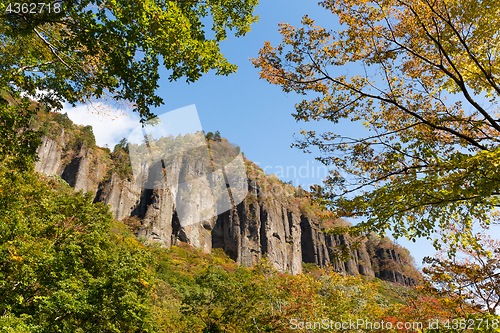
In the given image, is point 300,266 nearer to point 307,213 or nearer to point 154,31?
point 307,213

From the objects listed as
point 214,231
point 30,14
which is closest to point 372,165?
point 30,14

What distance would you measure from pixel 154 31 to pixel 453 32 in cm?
558

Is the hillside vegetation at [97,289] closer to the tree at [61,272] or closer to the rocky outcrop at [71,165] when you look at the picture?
the tree at [61,272]

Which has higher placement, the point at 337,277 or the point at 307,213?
the point at 307,213

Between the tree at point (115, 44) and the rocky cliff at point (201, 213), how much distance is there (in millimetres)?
39979

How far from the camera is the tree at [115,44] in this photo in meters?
4.15

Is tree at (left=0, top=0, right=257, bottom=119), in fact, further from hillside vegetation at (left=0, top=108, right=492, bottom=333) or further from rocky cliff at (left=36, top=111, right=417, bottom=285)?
rocky cliff at (left=36, top=111, right=417, bottom=285)

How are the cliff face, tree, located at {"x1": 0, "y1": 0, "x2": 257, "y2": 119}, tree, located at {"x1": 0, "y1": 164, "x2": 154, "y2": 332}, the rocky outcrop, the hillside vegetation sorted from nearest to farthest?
tree, located at {"x1": 0, "y1": 0, "x2": 257, "y2": 119} → tree, located at {"x1": 0, "y1": 164, "x2": 154, "y2": 332} → the hillside vegetation → the rocky outcrop → the cliff face

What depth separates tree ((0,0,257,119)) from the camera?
4152 mm

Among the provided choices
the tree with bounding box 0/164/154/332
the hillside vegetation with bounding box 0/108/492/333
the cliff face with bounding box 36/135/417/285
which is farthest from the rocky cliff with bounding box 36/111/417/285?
the tree with bounding box 0/164/154/332

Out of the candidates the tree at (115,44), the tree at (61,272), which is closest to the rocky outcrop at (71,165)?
the tree at (61,272)

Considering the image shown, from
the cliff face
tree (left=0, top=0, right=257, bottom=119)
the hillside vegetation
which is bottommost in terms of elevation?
the hillside vegetation

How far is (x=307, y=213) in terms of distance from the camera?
2717 inches

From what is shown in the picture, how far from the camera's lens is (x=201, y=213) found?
55.0m
